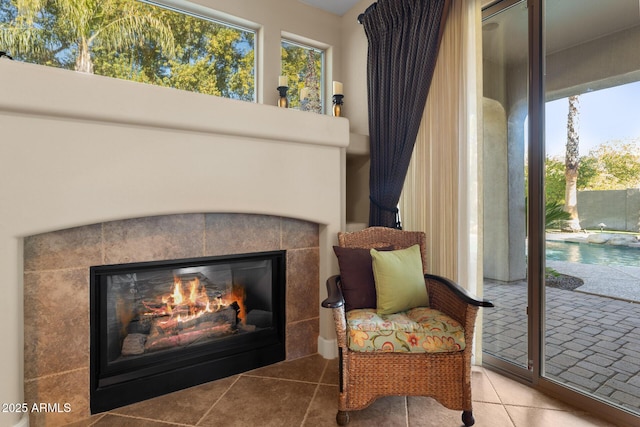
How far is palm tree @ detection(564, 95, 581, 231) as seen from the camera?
1.90 meters

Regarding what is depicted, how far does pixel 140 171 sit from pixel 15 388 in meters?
1.12

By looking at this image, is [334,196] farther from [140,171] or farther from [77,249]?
[77,249]

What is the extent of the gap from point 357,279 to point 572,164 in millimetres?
1397

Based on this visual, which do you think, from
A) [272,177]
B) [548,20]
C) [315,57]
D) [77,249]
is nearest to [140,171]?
[77,249]

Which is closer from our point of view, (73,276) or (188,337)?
(73,276)

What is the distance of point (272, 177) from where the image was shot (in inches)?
87.1

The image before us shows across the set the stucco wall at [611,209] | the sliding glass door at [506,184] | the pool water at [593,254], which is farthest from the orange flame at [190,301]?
the stucco wall at [611,209]

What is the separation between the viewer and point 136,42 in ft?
8.21

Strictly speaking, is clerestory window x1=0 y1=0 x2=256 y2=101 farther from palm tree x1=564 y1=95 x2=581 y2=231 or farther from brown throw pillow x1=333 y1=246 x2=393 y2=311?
palm tree x1=564 y1=95 x2=581 y2=231

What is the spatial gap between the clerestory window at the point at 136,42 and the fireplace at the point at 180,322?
1486 millimetres

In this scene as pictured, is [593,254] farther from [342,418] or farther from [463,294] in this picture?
[342,418]

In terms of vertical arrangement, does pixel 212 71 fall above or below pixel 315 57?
below

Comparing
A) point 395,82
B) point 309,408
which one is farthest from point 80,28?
point 309,408

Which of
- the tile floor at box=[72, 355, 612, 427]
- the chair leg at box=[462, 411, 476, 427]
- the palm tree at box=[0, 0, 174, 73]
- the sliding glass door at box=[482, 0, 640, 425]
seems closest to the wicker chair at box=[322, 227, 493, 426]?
the chair leg at box=[462, 411, 476, 427]
